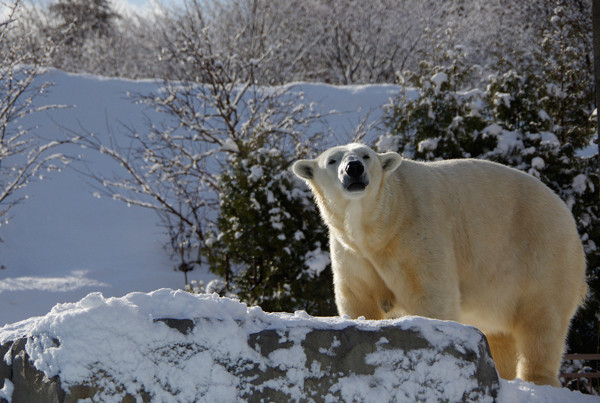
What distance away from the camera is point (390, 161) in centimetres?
325

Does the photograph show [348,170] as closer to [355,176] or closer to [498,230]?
[355,176]

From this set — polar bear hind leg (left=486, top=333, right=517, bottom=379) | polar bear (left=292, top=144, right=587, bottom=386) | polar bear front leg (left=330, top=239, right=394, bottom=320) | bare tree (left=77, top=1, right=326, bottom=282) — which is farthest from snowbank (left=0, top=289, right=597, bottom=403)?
bare tree (left=77, top=1, right=326, bottom=282)

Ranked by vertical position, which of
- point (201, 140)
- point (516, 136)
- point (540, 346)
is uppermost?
point (201, 140)

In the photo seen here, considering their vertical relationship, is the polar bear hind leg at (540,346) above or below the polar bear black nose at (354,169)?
below

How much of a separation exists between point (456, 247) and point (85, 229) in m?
7.11

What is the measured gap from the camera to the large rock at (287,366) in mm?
1812

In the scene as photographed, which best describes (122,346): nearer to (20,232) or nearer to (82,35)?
(20,232)

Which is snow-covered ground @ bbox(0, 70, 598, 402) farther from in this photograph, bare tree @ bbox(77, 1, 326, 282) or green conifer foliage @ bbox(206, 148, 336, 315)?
green conifer foliage @ bbox(206, 148, 336, 315)

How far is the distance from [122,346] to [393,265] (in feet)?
5.08

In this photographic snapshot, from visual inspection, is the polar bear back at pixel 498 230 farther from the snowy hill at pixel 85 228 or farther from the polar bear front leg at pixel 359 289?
the snowy hill at pixel 85 228

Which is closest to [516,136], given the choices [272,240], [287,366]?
[272,240]

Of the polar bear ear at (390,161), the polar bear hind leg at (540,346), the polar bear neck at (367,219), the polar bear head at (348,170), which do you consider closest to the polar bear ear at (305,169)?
the polar bear head at (348,170)

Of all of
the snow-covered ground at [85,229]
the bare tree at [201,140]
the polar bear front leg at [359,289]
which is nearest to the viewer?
the polar bear front leg at [359,289]

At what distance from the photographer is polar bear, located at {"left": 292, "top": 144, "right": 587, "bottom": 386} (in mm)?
3068
